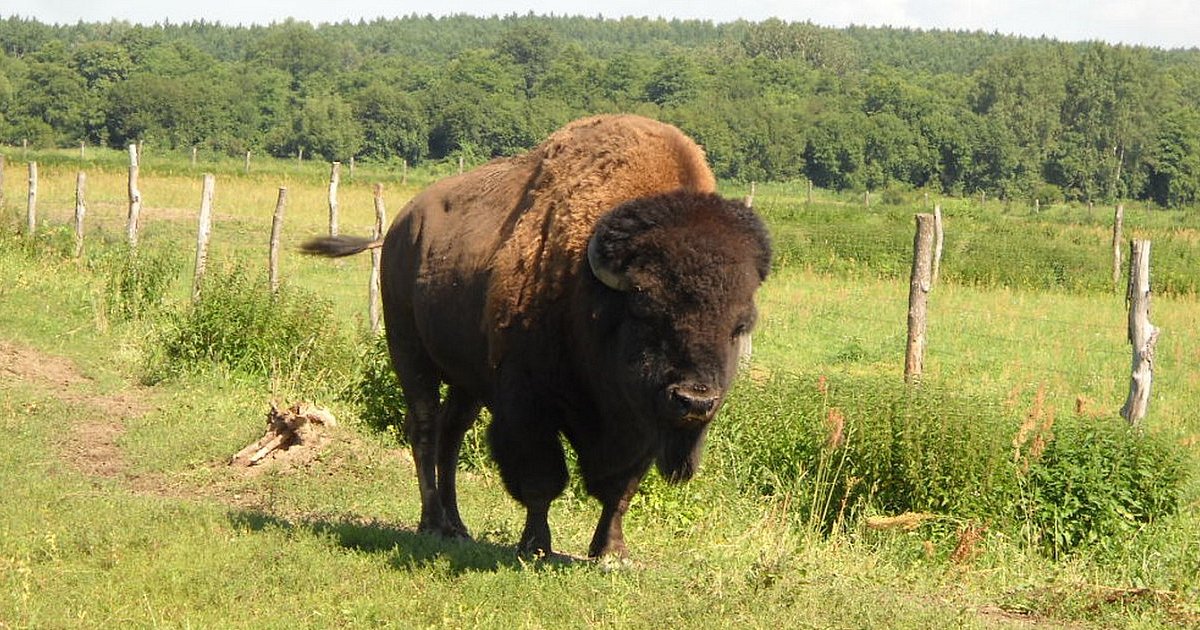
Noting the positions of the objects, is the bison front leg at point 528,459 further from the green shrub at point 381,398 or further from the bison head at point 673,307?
the green shrub at point 381,398

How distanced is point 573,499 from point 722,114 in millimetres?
73930

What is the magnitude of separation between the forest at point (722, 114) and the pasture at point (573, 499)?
59.5m

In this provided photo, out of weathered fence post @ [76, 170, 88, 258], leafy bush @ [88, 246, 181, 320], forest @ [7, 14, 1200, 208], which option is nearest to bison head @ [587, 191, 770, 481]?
leafy bush @ [88, 246, 181, 320]

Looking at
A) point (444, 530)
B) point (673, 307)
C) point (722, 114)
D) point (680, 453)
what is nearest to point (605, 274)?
point (673, 307)

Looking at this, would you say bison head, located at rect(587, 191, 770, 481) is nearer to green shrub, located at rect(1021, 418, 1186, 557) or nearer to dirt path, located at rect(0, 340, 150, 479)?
green shrub, located at rect(1021, 418, 1186, 557)

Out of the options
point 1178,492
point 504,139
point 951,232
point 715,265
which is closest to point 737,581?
point 715,265

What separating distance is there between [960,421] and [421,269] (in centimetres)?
418

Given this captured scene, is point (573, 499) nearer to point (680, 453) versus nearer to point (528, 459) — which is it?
point (528, 459)

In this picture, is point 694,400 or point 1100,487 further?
point 1100,487

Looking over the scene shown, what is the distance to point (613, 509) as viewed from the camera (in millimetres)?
7566

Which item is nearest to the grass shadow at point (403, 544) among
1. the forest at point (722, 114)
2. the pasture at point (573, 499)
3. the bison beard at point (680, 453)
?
the pasture at point (573, 499)

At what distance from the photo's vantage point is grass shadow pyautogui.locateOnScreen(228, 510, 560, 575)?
7121 millimetres

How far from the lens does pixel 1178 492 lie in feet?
31.9

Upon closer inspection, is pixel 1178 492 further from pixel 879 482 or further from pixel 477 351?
pixel 477 351
